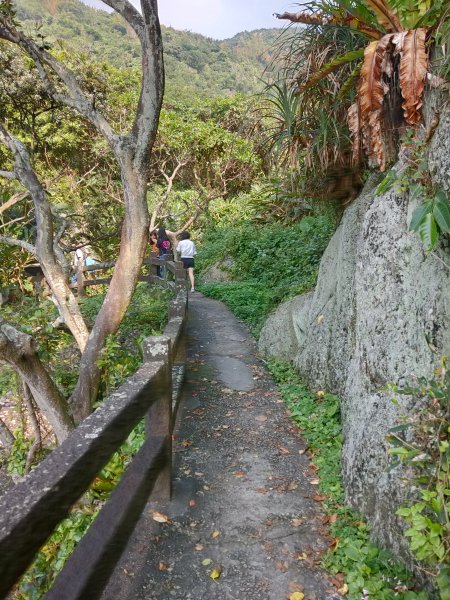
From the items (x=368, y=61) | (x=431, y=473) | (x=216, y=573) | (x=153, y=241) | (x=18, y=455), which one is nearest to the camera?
(x=431, y=473)

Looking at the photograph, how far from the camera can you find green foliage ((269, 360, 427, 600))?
2.35m

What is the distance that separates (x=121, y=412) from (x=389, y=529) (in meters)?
1.69

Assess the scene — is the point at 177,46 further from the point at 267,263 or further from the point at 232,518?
the point at 232,518

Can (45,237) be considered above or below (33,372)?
above

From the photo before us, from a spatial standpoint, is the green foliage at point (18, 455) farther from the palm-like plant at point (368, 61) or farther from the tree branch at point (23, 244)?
the palm-like plant at point (368, 61)

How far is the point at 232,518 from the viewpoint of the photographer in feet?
10.1

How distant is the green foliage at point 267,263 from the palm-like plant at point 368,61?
350 centimetres

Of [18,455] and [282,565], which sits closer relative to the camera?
[282,565]

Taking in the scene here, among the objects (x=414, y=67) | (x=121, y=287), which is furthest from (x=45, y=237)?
(x=414, y=67)

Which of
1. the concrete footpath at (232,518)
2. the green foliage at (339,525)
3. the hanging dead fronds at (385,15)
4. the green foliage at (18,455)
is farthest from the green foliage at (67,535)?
the hanging dead fronds at (385,15)

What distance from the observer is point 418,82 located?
2.96m

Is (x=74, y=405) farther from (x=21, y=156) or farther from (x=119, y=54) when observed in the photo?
(x=119, y=54)

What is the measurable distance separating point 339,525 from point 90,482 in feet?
6.14

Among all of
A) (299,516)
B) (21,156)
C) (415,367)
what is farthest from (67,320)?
(415,367)
